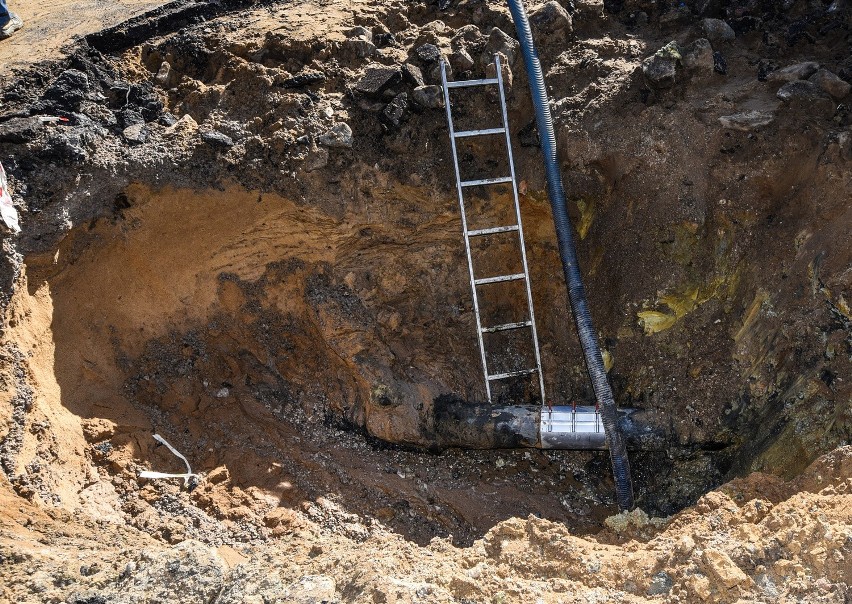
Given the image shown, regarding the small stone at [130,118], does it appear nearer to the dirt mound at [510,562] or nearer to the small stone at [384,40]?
the small stone at [384,40]

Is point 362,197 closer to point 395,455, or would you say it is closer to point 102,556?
point 395,455

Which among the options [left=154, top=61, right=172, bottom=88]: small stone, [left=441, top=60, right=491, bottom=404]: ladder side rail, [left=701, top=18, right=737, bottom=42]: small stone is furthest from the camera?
[left=154, top=61, right=172, bottom=88]: small stone

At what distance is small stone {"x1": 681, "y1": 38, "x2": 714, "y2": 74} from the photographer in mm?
7066

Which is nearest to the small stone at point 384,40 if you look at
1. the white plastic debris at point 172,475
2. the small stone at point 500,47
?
the small stone at point 500,47

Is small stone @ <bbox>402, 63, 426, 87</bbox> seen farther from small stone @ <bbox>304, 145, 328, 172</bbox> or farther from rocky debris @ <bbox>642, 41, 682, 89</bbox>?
rocky debris @ <bbox>642, 41, 682, 89</bbox>

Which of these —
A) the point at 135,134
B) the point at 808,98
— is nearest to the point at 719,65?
the point at 808,98

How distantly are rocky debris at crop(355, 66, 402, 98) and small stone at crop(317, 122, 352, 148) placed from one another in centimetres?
43

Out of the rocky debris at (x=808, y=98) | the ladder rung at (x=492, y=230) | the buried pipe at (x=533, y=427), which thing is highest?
the rocky debris at (x=808, y=98)

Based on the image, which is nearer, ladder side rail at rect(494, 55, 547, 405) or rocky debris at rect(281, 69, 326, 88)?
ladder side rail at rect(494, 55, 547, 405)

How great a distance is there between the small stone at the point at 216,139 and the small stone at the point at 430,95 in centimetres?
183

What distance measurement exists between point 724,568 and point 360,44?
18.5 feet

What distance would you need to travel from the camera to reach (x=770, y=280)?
654 centimetres

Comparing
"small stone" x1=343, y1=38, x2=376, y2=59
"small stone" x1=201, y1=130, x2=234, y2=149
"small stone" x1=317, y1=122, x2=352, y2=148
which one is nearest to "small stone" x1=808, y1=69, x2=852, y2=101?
"small stone" x1=343, y1=38, x2=376, y2=59

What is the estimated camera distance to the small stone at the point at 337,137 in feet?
23.3
